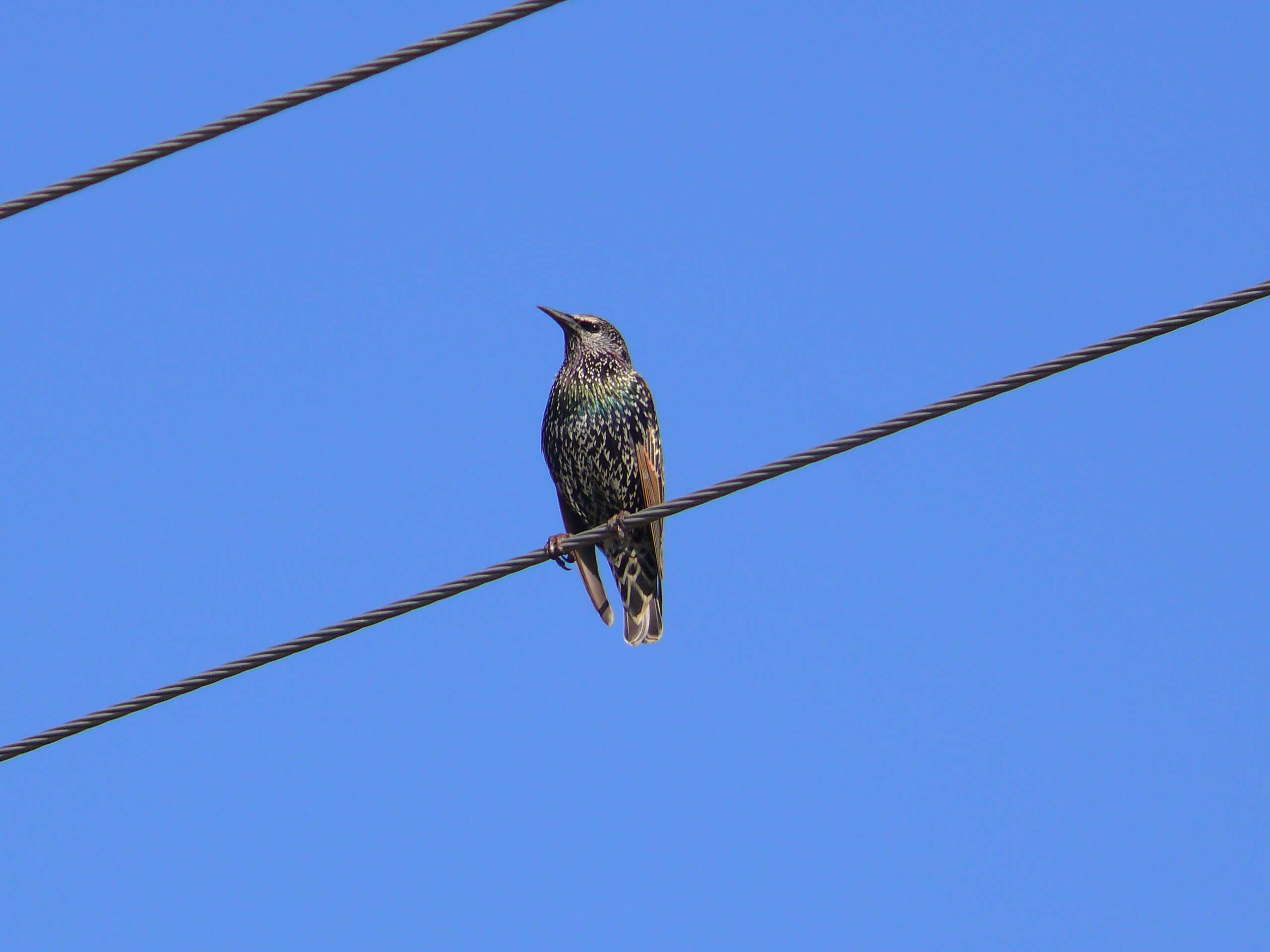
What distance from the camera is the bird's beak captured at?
812 centimetres

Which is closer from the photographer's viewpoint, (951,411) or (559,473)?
(951,411)

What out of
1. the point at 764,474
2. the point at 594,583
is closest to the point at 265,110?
the point at 764,474

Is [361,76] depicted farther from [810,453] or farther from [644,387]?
[644,387]

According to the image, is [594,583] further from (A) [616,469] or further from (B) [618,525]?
(B) [618,525]

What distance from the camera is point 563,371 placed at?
8.05 m

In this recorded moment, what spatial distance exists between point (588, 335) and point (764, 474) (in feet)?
11.9

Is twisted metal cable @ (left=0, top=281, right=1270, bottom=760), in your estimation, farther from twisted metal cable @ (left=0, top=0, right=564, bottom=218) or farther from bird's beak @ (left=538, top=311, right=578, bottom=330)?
bird's beak @ (left=538, top=311, right=578, bottom=330)

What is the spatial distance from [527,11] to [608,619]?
3675 mm

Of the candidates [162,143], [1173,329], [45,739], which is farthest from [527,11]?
[45,739]

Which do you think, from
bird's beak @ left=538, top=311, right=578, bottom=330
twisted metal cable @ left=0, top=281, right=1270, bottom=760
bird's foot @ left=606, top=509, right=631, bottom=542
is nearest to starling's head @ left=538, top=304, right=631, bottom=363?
bird's beak @ left=538, top=311, right=578, bottom=330

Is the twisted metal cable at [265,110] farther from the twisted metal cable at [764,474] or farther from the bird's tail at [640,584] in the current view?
the bird's tail at [640,584]

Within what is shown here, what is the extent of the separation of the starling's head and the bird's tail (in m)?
0.91

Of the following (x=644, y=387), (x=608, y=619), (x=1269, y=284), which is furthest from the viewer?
(x=644, y=387)

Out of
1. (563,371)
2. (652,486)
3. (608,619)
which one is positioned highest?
(563,371)
